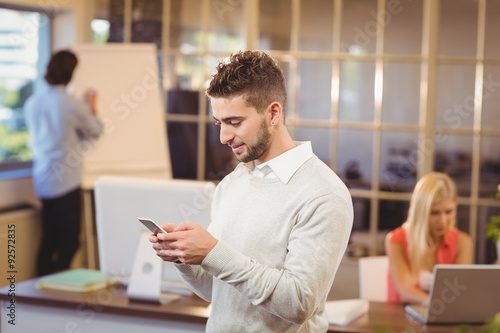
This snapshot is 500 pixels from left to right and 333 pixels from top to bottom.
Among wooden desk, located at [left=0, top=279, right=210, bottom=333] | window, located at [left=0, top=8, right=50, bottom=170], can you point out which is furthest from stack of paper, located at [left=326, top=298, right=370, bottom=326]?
window, located at [left=0, top=8, right=50, bottom=170]

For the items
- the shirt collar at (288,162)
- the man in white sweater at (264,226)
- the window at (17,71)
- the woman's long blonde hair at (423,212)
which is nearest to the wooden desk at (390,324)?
the woman's long blonde hair at (423,212)

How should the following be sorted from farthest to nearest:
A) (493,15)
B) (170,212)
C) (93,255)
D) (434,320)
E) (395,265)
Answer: (93,255), (493,15), (395,265), (170,212), (434,320)

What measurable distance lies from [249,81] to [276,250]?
412mm

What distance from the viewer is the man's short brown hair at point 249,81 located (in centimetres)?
209

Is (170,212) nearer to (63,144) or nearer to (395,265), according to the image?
(395,265)

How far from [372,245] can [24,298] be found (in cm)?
280

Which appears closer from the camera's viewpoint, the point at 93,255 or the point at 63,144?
the point at 63,144

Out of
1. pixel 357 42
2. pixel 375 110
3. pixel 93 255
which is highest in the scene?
pixel 357 42

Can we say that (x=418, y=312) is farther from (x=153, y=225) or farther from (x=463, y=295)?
(x=153, y=225)

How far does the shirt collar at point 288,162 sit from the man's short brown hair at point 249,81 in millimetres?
130

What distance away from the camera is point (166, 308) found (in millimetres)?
3207

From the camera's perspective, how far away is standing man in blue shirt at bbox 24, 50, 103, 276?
5418 millimetres

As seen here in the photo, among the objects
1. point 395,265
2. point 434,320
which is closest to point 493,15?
point 395,265

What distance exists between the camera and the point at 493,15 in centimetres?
524
